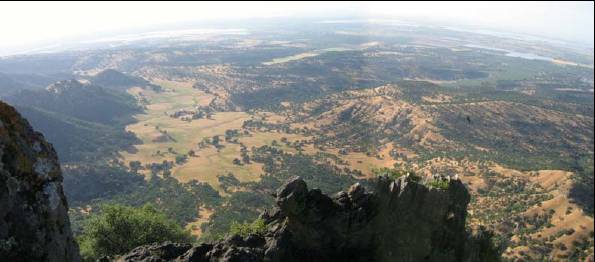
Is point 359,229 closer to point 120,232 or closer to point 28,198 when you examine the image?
point 28,198

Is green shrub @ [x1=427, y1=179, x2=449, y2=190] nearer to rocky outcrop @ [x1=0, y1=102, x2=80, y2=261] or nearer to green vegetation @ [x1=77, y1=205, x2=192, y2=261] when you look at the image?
rocky outcrop @ [x1=0, y1=102, x2=80, y2=261]

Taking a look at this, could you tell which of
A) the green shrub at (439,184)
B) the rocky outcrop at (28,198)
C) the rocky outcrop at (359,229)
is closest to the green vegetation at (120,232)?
the rocky outcrop at (359,229)

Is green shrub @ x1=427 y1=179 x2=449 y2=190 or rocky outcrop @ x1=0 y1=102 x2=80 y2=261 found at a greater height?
rocky outcrop @ x1=0 y1=102 x2=80 y2=261

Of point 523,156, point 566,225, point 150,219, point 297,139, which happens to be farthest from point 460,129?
point 150,219

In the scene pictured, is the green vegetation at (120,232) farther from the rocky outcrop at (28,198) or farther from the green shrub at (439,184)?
the green shrub at (439,184)

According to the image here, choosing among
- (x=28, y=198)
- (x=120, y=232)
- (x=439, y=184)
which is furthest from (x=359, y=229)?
(x=120, y=232)

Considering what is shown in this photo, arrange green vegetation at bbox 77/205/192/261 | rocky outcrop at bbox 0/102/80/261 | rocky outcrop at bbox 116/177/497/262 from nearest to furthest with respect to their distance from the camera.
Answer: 1. rocky outcrop at bbox 0/102/80/261
2. rocky outcrop at bbox 116/177/497/262
3. green vegetation at bbox 77/205/192/261

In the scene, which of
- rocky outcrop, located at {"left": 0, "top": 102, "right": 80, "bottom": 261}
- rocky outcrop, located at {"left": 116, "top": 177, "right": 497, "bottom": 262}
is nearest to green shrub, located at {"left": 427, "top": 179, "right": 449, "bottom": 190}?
rocky outcrop, located at {"left": 116, "top": 177, "right": 497, "bottom": 262}
